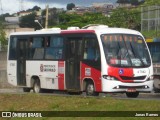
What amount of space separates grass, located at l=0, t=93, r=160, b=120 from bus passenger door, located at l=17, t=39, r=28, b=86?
5050 mm

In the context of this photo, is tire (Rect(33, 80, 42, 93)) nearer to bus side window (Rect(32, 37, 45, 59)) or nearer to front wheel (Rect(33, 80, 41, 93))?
front wheel (Rect(33, 80, 41, 93))

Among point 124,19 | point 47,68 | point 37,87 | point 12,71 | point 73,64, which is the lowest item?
point 37,87

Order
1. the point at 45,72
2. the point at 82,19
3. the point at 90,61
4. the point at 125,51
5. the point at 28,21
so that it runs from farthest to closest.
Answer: the point at 28,21 → the point at 82,19 → the point at 45,72 → the point at 90,61 → the point at 125,51

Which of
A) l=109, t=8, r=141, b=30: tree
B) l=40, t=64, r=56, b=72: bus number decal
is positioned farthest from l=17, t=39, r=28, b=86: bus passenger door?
l=109, t=8, r=141, b=30: tree

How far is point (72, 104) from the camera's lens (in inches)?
758

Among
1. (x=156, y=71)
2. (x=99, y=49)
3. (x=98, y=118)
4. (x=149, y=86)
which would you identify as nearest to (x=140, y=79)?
(x=149, y=86)

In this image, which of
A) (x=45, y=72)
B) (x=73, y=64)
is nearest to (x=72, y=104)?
(x=73, y=64)

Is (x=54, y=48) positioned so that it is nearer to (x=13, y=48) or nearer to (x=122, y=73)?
(x=13, y=48)

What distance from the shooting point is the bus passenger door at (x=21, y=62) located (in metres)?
28.8

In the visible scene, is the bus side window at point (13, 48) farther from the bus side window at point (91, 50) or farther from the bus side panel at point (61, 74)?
the bus side window at point (91, 50)

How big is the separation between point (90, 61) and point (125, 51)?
5.03ft

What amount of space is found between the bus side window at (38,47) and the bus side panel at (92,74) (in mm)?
3896

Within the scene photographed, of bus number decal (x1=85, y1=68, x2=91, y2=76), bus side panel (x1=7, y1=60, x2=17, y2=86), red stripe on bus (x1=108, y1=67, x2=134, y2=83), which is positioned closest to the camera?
red stripe on bus (x1=108, y1=67, x2=134, y2=83)

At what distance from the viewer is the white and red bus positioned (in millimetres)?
22922
